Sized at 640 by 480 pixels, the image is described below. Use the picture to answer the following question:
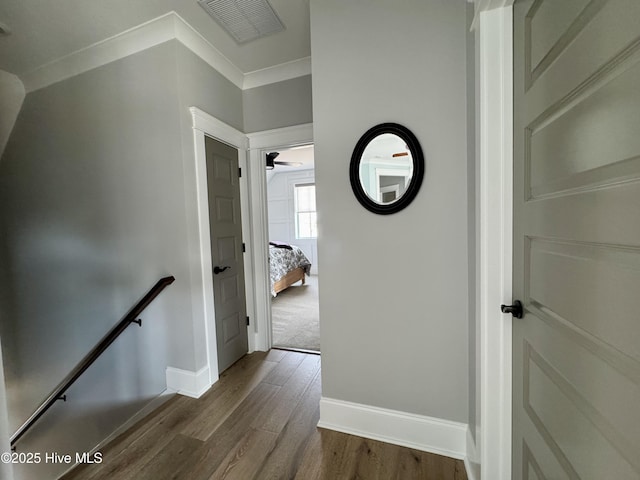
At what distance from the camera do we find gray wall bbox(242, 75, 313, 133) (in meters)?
2.32

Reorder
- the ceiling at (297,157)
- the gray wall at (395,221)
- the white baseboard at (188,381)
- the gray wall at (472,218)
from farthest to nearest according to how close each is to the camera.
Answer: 1. the ceiling at (297,157)
2. the white baseboard at (188,381)
3. the gray wall at (395,221)
4. the gray wall at (472,218)

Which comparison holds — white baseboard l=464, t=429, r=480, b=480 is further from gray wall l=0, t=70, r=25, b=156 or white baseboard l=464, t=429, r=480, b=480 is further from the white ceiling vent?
gray wall l=0, t=70, r=25, b=156

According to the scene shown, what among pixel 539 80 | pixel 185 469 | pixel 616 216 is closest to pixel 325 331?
pixel 185 469

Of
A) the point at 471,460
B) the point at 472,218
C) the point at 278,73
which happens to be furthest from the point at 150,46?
the point at 471,460

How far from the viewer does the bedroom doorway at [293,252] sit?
3097 millimetres

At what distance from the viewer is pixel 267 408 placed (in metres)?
1.78

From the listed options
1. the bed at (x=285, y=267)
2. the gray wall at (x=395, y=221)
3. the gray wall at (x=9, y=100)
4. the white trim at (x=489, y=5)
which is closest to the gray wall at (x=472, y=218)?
the gray wall at (x=395, y=221)

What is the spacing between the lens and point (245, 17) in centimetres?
180

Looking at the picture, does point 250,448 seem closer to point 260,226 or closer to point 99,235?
point 260,226

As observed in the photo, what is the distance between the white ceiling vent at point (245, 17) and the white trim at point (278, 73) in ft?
1.19

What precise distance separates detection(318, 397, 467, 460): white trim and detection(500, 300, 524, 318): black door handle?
80cm

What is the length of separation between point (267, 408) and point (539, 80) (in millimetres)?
2232

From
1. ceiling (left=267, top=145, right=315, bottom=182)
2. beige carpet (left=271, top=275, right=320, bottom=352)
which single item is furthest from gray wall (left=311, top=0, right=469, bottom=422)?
ceiling (left=267, top=145, right=315, bottom=182)

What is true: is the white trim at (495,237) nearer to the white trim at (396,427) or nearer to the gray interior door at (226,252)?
the white trim at (396,427)
